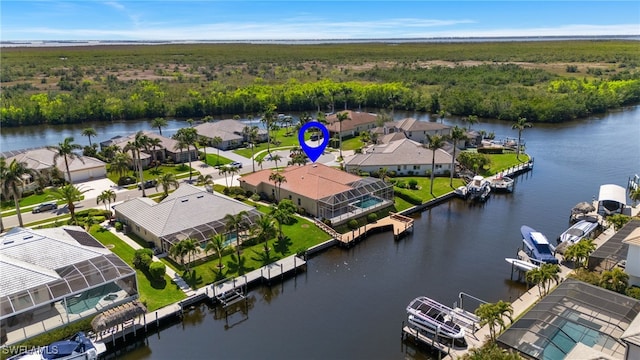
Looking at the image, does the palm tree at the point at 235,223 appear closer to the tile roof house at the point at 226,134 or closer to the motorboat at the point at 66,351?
the motorboat at the point at 66,351

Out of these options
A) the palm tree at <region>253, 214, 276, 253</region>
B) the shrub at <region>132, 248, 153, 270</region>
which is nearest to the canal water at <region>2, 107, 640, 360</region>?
the palm tree at <region>253, 214, 276, 253</region>

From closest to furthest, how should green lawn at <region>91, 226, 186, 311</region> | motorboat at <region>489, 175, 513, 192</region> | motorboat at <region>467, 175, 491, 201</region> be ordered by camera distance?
green lawn at <region>91, 226, 186, 311</region>, motorboat at <region>467, 175, 491, 201</region>, motorboat at <region>489, 175, 513, 192</region>

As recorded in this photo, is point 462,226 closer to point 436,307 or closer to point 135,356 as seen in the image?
point 436,307

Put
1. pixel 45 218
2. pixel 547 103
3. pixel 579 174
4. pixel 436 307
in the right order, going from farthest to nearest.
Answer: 1. pixel 547 103
2. pixel 579 174
3. pixel 45 218
4. pixel 436 307

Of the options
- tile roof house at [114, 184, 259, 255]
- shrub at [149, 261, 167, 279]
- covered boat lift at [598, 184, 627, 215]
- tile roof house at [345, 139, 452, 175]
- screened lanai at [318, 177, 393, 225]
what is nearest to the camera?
shrub at [149, 261, 167, 279]

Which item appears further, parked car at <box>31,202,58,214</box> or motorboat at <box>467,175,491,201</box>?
motorboat at <box>467,175,491,201</box>

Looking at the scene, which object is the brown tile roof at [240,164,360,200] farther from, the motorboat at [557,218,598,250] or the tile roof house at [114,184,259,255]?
the motorboat at [557,218,598,250]

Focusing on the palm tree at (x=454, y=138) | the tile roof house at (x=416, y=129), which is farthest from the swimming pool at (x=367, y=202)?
the tile roof house at (x=416, y=129)

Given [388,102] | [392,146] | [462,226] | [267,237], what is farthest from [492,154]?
[388,102]
